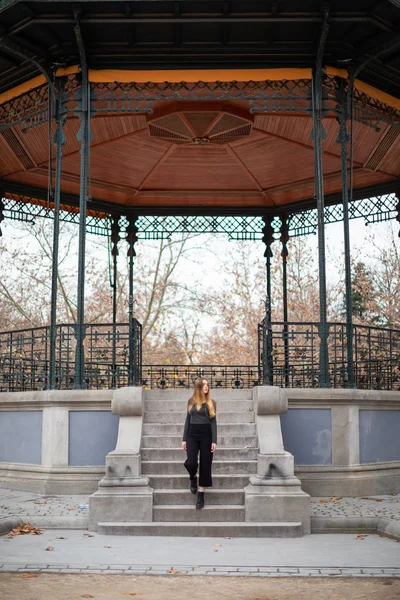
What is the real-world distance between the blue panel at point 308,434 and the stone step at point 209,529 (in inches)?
101

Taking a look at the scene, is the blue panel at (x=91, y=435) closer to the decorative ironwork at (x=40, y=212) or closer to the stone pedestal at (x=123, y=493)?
the stone pedestal at (x=123, y=493)

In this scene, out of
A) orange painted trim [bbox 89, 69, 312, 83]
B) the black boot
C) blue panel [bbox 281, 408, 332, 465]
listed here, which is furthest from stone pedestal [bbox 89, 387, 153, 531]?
orange painted trim [bbox 89, 69, 312, 83]

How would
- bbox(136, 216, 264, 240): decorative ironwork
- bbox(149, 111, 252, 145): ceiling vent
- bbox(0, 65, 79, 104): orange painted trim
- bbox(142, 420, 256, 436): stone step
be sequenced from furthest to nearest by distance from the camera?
1. bbox(136, 216, 264, 240): decorative ironwork
2. bbox(149, 111, 252, 145): ceiling vent
3. bbox(0, 65, 79, 104): orange painted trim
4. bbox(142, 420, 256, 436): stone step

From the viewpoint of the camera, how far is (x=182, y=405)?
1232cm

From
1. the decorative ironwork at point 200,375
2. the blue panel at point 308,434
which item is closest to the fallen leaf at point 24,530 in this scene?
the blue panel at point 308,434

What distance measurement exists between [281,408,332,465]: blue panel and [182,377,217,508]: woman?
2075 mm

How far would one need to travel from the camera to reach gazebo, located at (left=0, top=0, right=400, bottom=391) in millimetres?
11867

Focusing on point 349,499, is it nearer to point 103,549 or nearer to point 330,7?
point 103,549

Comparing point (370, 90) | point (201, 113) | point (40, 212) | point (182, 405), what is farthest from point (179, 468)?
point (40, 212)

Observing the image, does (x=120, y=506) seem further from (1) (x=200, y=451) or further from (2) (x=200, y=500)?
(1) (x=200, y=451)

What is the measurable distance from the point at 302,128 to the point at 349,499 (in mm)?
7868

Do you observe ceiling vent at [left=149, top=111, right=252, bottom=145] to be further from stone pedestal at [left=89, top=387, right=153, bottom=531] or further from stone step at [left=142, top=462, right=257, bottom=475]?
stone step at [left=142, top=462, right=257, bottom=475]

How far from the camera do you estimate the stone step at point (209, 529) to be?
927 centimetres

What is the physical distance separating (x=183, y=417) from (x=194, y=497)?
203cm
